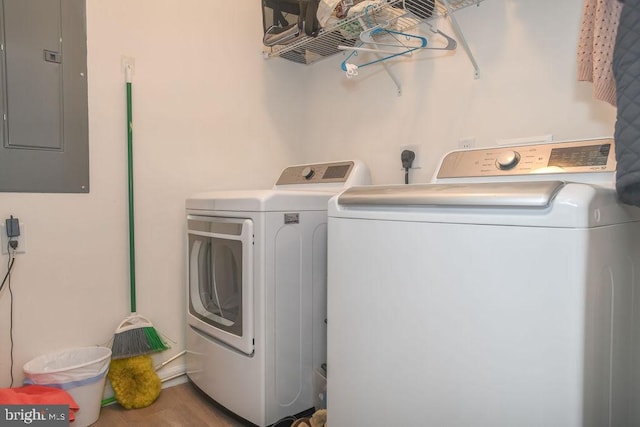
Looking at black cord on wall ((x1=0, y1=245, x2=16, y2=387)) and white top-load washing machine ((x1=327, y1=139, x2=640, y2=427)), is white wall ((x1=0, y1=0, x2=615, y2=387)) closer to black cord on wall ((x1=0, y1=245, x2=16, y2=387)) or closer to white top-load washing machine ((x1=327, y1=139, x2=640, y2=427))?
black cord on wall ((x1=0, y1=245, x2=16, y2=387))

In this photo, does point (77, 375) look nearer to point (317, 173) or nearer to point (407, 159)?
point (317, 173)

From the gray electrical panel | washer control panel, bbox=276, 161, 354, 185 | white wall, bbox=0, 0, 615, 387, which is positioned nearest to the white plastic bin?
white wall, bbox=0, 0, 615, 387

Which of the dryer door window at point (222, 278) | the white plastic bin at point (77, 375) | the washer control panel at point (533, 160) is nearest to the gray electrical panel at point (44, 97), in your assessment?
the dryer door window at point (222, 278)

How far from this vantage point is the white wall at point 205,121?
1.57 meters

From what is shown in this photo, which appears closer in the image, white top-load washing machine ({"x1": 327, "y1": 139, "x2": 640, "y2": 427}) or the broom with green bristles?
white top-load washing machine ({"x1": 327, "y1": 139, "x2": 640, "y2": 427})

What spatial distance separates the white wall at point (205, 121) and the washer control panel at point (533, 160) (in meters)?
0.18

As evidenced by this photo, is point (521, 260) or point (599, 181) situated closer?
point (521, 260)

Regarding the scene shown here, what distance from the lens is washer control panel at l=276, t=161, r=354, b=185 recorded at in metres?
2.04

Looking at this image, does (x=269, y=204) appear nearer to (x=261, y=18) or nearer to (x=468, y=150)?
(x=468, y=150)

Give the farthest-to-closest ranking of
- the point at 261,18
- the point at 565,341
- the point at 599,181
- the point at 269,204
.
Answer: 1. the point at 261,18
2. the point at 269,204
3. the point at 599,181
4. the point at 565,341

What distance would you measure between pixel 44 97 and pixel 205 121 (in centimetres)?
72

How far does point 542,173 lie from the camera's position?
4.31 feet

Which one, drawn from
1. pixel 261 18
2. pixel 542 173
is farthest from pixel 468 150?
pixel 261 18

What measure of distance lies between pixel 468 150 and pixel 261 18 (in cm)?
154
